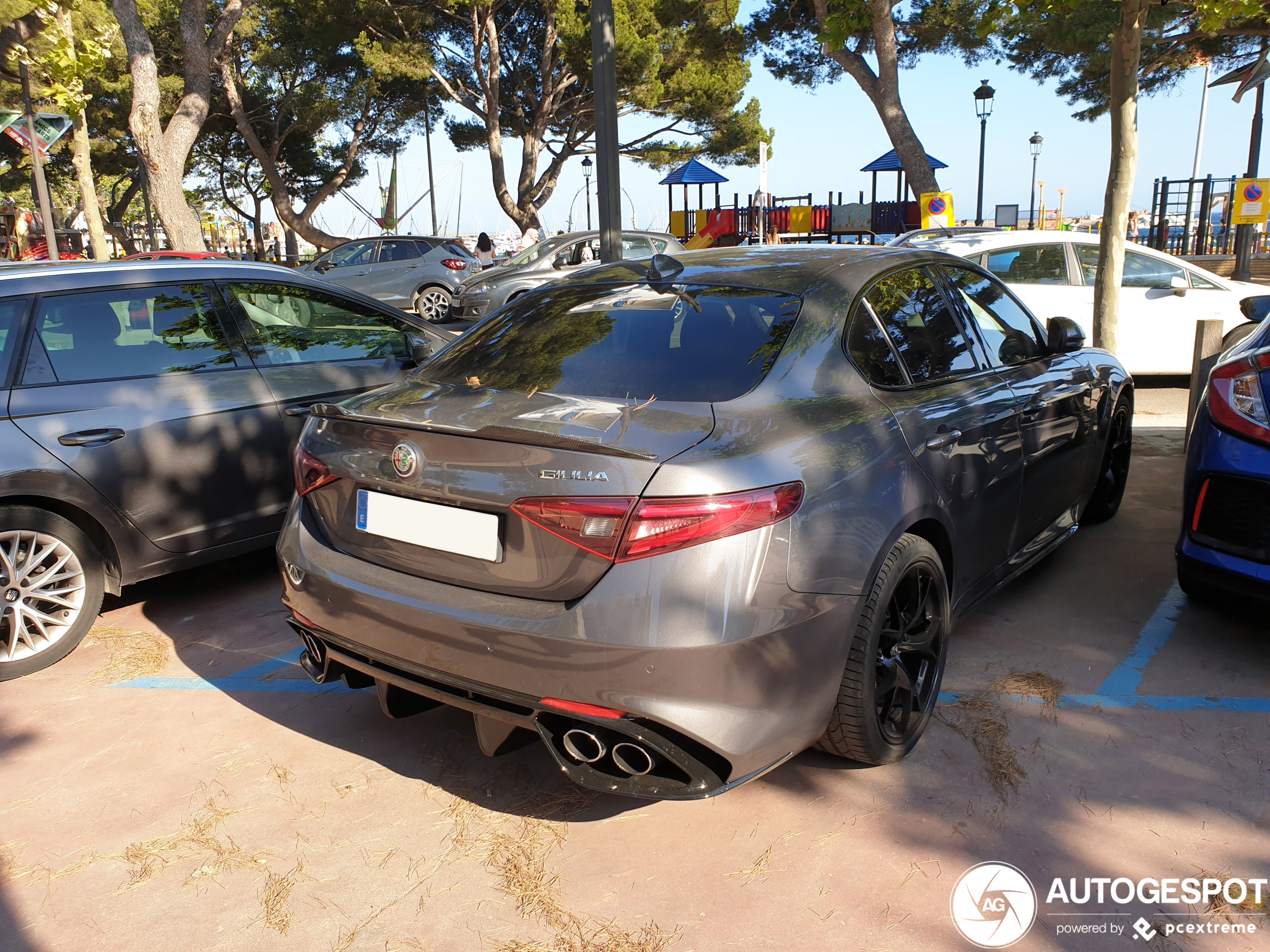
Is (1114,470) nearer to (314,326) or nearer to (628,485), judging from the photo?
(628,485)

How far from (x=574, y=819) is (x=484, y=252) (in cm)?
1963

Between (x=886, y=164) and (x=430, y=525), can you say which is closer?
(x=430, y=525)

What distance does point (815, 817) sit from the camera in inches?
108

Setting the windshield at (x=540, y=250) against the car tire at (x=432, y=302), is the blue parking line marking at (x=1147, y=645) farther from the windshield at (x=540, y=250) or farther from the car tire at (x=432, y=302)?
the car tire at (x=432, y=302)

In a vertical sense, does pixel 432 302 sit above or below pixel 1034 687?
above

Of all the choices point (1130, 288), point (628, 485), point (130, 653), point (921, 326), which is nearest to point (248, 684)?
point (130, 653)

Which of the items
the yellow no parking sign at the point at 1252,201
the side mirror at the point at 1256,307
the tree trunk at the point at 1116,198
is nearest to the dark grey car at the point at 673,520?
the side mirror at the point at 1256,307

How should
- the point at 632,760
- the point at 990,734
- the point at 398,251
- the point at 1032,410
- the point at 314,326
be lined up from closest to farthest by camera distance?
the point at 632,760
the point at 990,734
the point at 1032,410
the point at 314,326
the point at 398,251

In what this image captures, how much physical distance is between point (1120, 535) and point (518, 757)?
3.64 meters

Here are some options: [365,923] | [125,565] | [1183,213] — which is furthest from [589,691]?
[1183,213]

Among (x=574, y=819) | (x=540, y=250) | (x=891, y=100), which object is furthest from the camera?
(x=540, y=250)

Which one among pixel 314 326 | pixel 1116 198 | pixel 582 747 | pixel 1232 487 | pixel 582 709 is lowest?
pixel 582 747

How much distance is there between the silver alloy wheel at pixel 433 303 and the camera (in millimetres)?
19203

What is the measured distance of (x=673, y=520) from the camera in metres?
2.21
